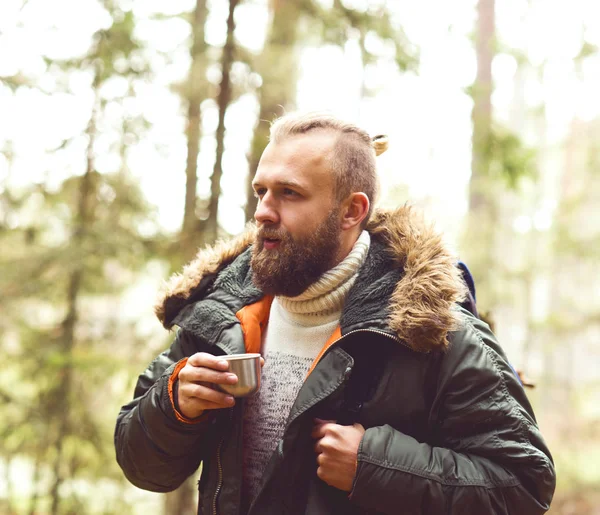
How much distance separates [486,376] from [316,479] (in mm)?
686

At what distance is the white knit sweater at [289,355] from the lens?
7.26 feet

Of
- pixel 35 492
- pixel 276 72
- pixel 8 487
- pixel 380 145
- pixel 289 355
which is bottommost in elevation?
pixel 8 487

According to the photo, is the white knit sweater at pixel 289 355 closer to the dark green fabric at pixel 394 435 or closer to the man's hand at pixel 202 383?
the dark green fabric at pixel 394 435

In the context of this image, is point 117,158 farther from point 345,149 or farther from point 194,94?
point 345,149

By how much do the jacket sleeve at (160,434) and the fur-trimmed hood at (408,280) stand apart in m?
0.21

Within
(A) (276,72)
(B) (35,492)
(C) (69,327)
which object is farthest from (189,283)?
(B) (35,492)

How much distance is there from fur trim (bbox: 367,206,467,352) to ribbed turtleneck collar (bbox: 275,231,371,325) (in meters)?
0.16

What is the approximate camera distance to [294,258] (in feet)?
7.34

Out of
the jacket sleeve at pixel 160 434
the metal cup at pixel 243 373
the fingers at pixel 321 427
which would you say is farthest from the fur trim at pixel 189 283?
the fingers at pixel 321 427

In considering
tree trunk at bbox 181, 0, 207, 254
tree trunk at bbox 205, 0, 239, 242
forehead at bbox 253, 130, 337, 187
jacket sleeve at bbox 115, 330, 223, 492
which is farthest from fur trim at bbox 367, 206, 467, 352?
tree trunk at bbox 181, 0, 207, 254

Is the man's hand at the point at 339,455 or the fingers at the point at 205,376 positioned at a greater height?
the fingers at the point at 205,376

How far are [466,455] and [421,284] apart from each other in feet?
1.97

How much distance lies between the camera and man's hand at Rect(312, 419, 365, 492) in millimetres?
1876

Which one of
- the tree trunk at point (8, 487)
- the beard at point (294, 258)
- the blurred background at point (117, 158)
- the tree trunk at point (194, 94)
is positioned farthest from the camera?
the tree trunk at point (8, 487)
